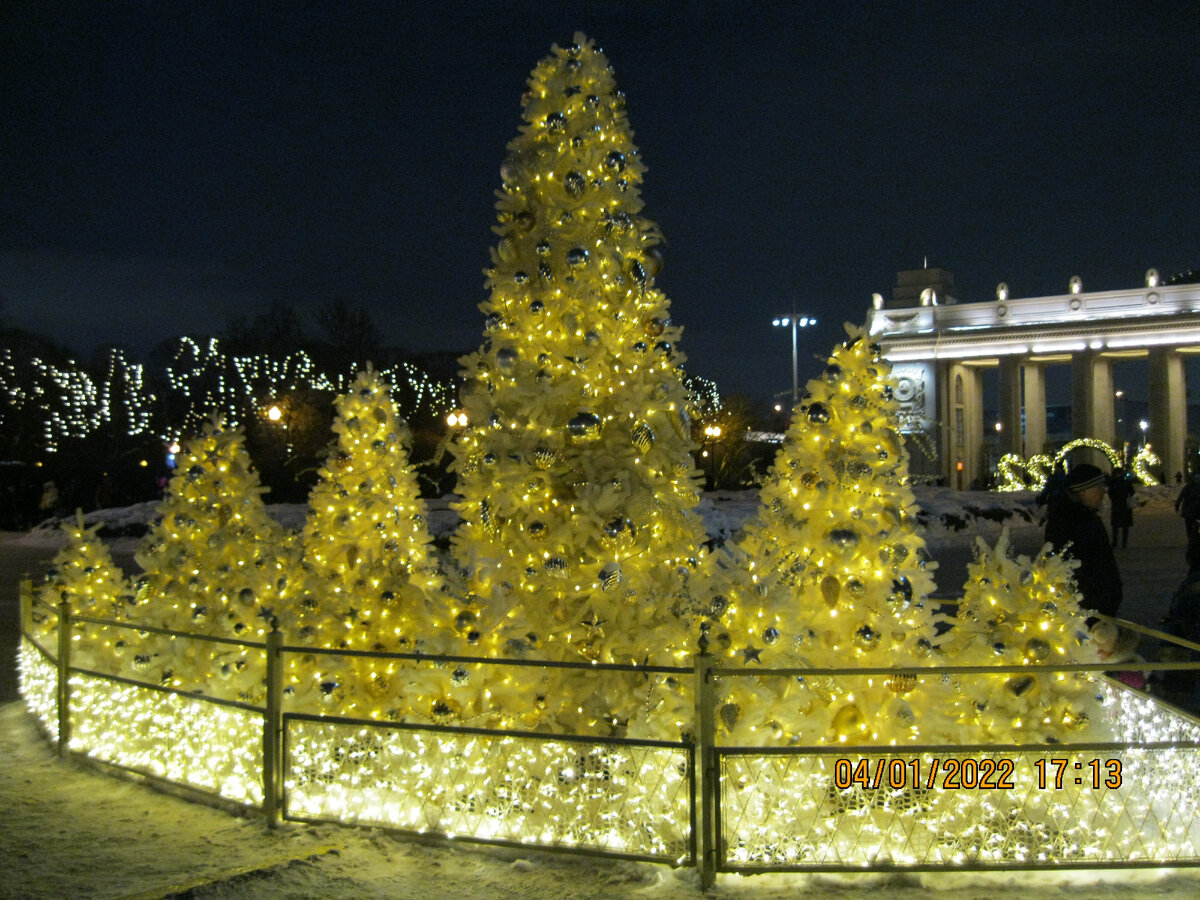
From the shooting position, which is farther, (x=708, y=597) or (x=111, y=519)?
(x=111, y=519)

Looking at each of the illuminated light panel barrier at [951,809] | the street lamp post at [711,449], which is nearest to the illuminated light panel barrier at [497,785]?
the illuminated light panel barrier at [951,809]

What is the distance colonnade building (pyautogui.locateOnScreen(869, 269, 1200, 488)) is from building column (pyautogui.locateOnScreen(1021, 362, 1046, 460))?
6 cm

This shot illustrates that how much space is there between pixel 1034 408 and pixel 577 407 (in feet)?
180

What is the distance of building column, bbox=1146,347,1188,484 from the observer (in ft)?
163

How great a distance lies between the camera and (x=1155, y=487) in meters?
36.3

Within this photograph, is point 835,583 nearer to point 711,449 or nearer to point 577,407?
point 577,407

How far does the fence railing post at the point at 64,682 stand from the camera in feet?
22.0

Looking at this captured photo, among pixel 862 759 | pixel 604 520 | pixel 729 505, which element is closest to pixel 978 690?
pixel 862 759

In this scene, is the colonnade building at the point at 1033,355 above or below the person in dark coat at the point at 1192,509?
above

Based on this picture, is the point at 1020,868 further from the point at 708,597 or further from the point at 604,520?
the point at 604,520

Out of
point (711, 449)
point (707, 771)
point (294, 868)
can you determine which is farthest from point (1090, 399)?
point (294, 868)

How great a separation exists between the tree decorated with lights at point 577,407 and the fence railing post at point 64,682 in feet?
9.16

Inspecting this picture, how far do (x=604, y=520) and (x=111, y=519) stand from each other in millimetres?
23302

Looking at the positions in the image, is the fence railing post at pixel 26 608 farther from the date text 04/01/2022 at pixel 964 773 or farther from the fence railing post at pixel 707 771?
the date text 04/01/2022 at pixel 964 773
